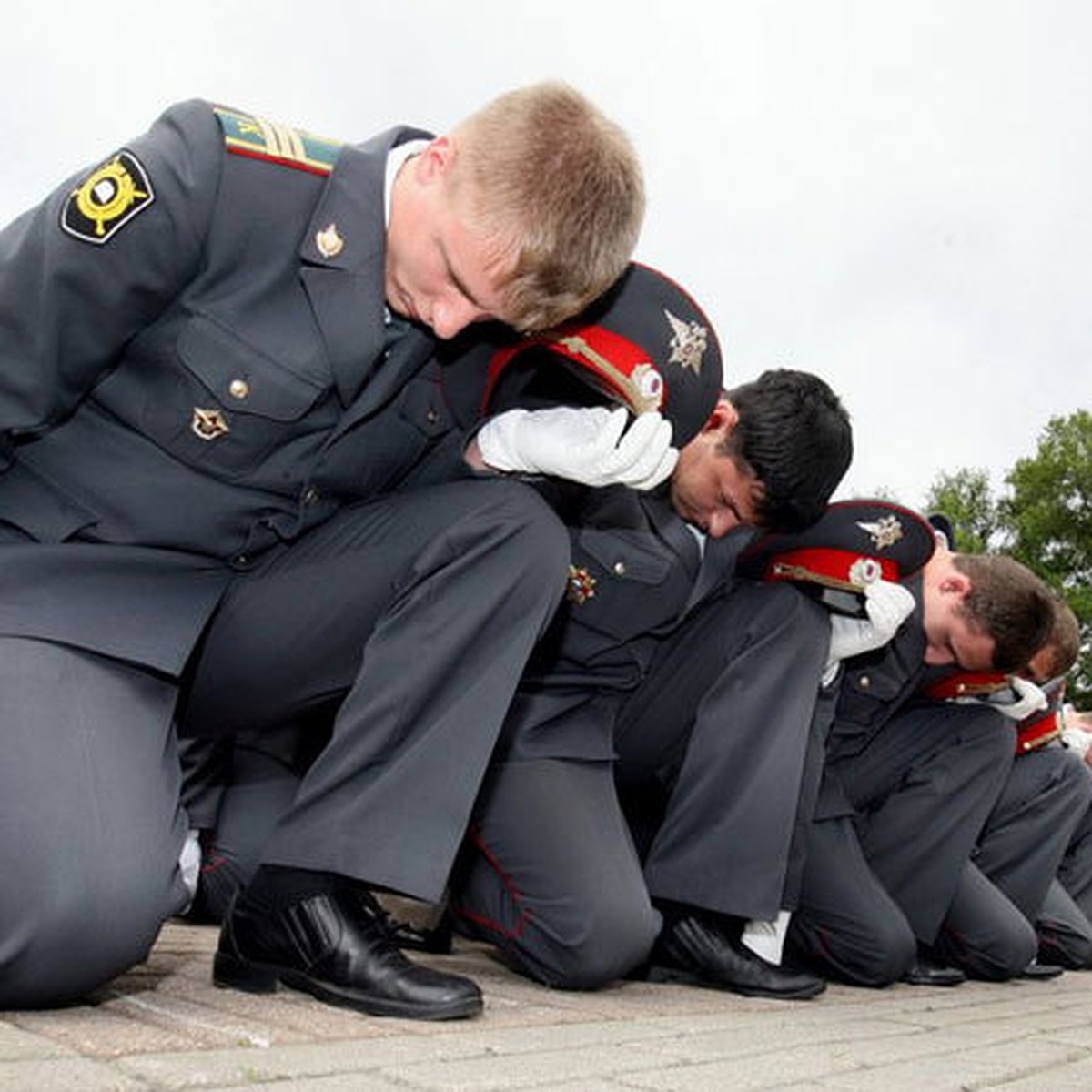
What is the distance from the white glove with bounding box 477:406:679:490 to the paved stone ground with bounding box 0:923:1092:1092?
34.3 inches

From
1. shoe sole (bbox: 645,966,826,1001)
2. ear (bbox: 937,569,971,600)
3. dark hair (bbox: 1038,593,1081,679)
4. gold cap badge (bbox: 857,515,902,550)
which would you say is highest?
gold cap badge (bbox: 857,515,902,550)

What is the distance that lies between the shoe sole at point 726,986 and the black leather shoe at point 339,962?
3.70 feet

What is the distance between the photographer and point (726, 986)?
3.07 meters

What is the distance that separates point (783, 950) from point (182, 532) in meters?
2.32

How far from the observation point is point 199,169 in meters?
1.97

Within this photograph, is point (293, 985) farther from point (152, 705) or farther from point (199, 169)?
point (199, 169)

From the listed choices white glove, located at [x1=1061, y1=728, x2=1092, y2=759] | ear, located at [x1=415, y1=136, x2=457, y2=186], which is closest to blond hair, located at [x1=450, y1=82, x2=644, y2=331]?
ear, located at [x1=415, y1=136, x2=457, y2=186]

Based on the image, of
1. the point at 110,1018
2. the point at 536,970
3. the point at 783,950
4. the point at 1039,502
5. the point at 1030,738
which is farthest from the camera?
the point at 1039,502

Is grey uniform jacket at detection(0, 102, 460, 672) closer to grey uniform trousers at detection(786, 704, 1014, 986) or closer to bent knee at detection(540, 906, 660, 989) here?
bent knee at detection(540, 906, 660, 989)

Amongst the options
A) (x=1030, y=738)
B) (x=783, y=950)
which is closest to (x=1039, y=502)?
(x=1030, y=738)

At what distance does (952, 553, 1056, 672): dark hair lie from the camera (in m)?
4.12

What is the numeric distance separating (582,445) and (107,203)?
858 millimetres

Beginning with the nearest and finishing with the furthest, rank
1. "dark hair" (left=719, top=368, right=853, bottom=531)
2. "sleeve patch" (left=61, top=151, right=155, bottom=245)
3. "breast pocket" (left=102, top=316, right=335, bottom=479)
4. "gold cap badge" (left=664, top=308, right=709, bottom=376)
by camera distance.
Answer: "sleeve patch" (left=61, top=151, right=155, bottom=245), "breast pocket" (left=102, top=316, right=335, bottom=479), "gold cap badge" (left=664, top=308, right=709, bottom=376), "dark hair" (left=719, top=368, right=853, bottom=531)

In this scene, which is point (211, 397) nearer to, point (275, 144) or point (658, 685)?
point (275, 144)
